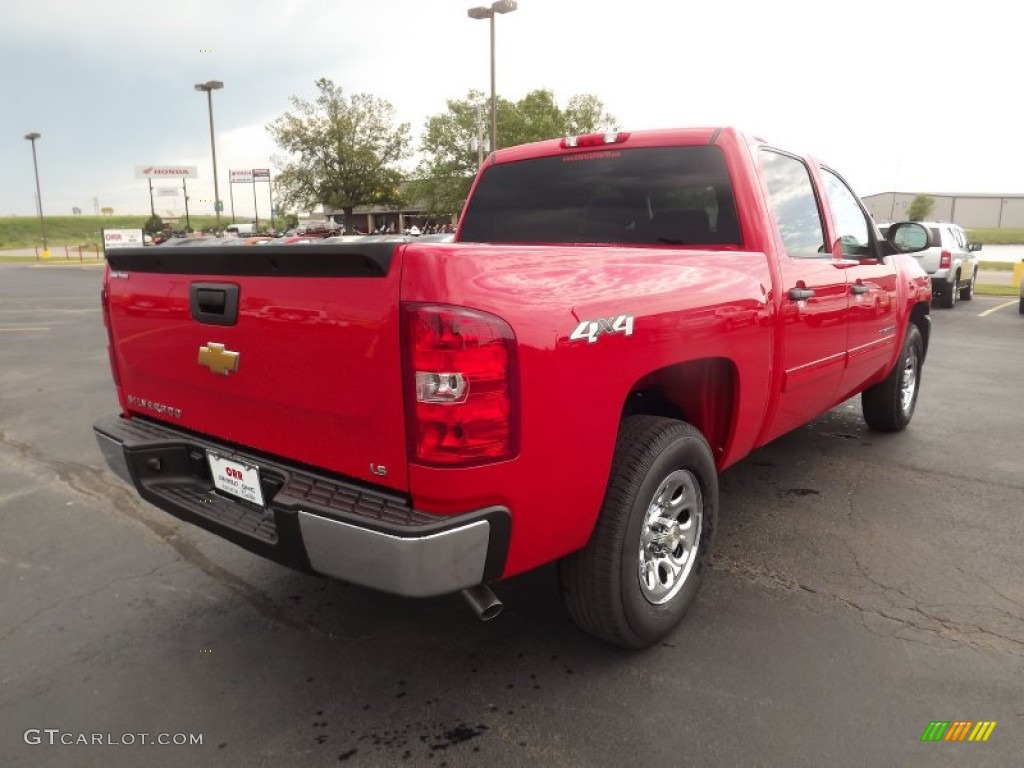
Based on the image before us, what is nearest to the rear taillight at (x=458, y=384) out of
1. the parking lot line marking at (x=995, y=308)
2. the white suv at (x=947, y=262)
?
the white suv at (x=947, y=262)

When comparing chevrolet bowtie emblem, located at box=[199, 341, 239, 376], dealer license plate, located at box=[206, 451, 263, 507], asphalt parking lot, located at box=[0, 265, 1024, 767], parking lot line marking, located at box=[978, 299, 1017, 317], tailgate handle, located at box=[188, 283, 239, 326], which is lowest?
asphalt parking lot, located at box=[0, 265, 1024, 767]

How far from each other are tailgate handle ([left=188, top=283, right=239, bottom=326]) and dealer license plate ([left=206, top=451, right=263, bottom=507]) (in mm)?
484

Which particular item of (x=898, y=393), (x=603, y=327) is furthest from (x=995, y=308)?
(x=603, y=327)

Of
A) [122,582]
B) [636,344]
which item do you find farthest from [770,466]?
[122,582]

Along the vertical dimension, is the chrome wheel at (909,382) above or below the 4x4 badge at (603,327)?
below

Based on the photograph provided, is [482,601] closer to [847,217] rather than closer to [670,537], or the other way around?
[670,537]

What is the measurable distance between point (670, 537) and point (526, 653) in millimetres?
694

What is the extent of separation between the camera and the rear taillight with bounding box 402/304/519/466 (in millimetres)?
1934

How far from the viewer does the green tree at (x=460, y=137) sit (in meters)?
47.8

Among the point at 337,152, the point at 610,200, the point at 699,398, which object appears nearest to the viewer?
the point at 699,398

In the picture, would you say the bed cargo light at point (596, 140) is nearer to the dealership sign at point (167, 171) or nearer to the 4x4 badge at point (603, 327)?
the 4x4 badge at point (603, 327)

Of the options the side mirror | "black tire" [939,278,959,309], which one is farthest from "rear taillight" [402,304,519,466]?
"black tire" [939,278,959,309]

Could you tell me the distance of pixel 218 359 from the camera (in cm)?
250

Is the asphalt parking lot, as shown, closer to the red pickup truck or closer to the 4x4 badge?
the red pickup truck
